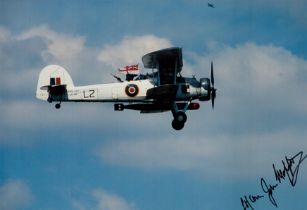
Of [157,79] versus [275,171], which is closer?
[275,171]

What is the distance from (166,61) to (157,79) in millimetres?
1019

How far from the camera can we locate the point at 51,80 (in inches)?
1213

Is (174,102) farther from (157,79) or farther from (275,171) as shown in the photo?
(275,171)

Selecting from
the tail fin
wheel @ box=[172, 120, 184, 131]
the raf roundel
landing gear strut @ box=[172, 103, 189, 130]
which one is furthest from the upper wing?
the tail fin

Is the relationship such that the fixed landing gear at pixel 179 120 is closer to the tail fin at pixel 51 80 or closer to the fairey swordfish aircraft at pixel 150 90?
the fairey swordfish aircraft at pixel 150 90

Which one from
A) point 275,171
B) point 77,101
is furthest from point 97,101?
point 275,171

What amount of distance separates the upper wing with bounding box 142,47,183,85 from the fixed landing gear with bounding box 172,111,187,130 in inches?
63.3

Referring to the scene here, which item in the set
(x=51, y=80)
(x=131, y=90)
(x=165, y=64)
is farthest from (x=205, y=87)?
(x=51, y=80)

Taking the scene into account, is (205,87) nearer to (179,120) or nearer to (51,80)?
(179,120)

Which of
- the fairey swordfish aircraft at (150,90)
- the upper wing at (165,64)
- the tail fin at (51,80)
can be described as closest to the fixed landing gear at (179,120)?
the fairey swordfish aircraft at (150,90)

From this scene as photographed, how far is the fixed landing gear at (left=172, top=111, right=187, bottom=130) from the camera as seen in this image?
30.3 metres

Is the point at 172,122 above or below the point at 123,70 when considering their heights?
below

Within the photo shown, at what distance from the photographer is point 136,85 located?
30.0 meters

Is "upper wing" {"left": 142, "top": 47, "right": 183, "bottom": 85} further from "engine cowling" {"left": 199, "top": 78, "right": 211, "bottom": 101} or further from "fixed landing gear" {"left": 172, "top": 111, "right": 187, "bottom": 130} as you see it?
"fixed landing gear" {"left": 172, "top": 111, "right": 187, "bottom": 130}
